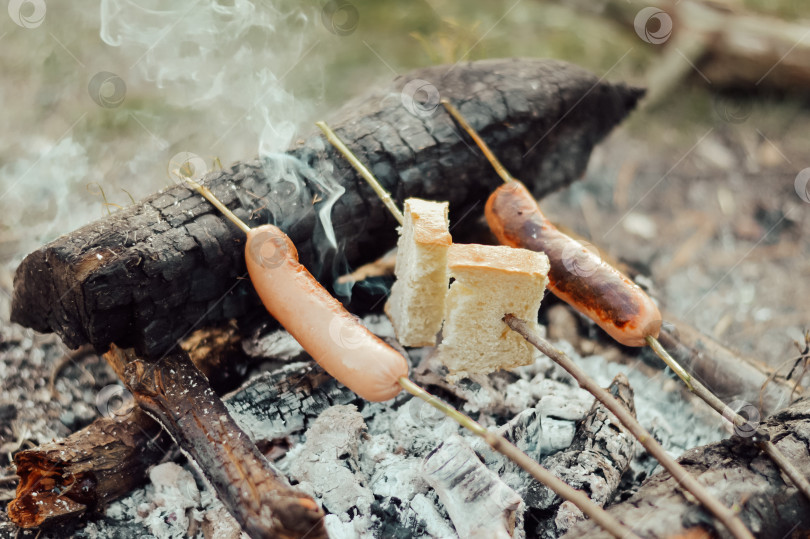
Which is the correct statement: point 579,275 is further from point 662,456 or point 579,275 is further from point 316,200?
point 316,200

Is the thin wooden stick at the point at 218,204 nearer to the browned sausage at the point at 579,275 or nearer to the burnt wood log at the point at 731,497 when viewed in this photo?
the browned sausage at the point at 579,275

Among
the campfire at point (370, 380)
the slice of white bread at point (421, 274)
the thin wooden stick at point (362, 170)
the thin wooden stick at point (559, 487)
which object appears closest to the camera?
the thin wooden stick at point (559, 487)

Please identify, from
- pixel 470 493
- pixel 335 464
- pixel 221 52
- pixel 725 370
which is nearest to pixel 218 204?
pixel 335 464

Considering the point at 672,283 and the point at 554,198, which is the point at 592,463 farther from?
the point at 554,198

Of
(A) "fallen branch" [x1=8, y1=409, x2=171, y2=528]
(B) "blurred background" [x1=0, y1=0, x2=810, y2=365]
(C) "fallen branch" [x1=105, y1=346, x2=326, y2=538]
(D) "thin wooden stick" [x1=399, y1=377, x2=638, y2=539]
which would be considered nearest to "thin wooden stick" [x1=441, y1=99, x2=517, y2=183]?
(B) "blurred background" [x1=0, y1=0, x2=810, y2=365]

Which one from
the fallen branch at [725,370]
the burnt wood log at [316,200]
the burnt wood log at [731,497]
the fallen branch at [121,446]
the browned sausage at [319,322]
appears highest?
the burnt wood log at [316,200]

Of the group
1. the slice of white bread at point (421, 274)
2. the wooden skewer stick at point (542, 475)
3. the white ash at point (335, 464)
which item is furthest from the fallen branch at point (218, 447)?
the slice of white bread at point (421, 274)

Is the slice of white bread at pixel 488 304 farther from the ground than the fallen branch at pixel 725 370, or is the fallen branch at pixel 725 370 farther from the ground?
the slice of white bread at pixel 488 304

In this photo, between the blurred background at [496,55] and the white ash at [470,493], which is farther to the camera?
the blurred background at [496,55]
